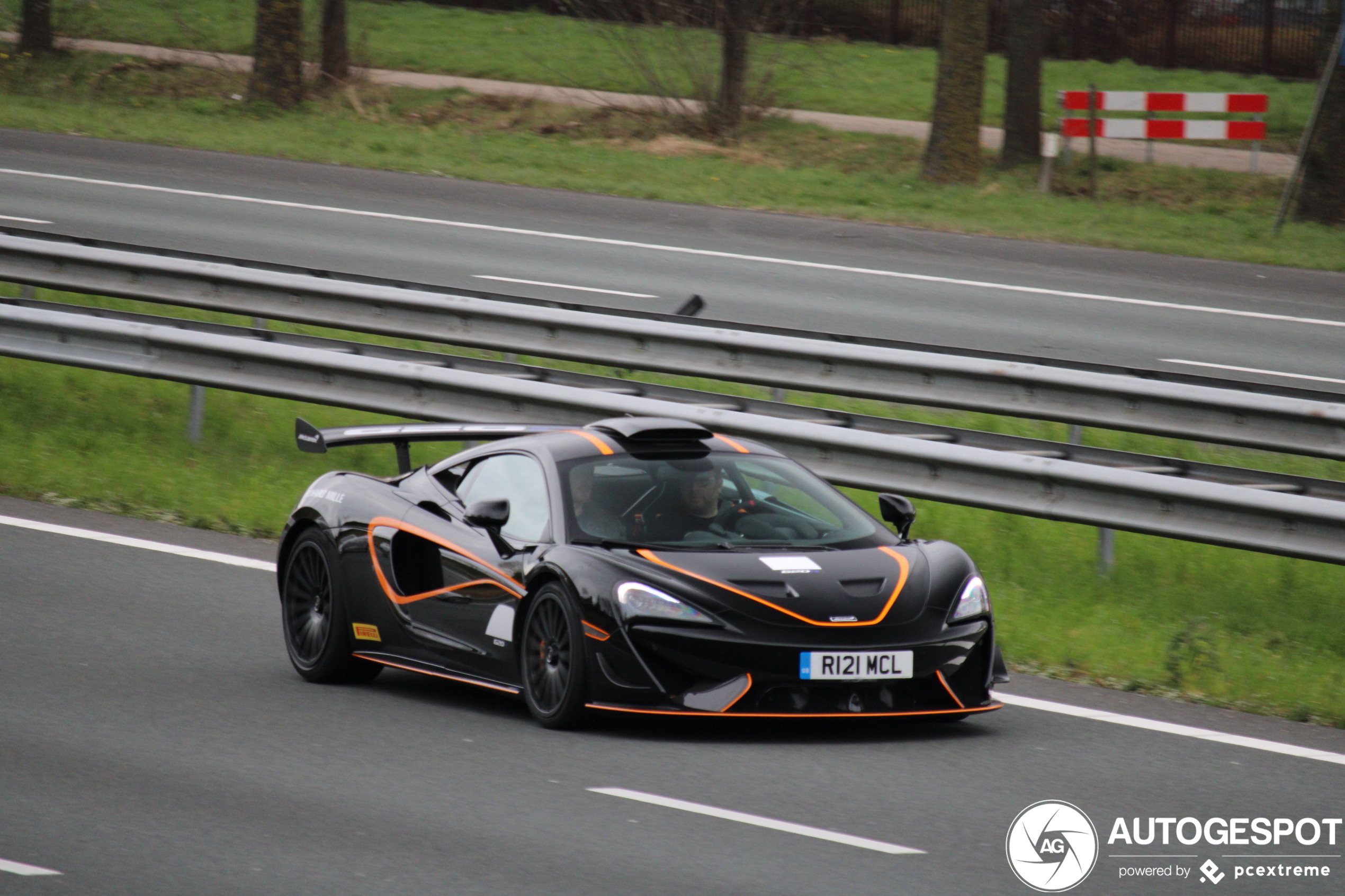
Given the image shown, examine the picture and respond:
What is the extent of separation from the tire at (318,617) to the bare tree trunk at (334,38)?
80.1ft

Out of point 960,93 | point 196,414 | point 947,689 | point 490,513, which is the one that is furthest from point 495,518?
point 960,93

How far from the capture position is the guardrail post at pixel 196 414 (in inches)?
537

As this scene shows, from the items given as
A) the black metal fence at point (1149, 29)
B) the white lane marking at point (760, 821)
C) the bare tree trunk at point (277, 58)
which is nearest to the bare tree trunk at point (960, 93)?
the bare tree trunk at point (277, 58)

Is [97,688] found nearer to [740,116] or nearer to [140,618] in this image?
[140,618]

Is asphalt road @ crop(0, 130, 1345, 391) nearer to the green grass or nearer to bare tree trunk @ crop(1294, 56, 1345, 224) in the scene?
bare tree trunk @ crop(1294, 56, 1345, 224)

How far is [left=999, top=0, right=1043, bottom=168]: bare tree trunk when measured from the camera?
92.1 feet

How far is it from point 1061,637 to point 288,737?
4.08 meters

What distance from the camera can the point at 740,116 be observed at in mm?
29844

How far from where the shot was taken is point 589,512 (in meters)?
7.87

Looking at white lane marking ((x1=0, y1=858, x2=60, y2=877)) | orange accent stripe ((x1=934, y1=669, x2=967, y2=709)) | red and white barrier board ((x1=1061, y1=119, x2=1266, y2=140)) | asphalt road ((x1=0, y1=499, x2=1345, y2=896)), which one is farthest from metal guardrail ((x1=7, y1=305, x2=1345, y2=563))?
red and white barrier board ((x1=1061, y1=119, x2=1266, y2=140))

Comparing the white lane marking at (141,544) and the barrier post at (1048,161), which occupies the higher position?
the barrier post at (1048,161)

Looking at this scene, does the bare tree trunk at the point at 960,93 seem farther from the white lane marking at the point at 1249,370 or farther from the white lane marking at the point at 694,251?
the white lane marking at the point at 1249,370

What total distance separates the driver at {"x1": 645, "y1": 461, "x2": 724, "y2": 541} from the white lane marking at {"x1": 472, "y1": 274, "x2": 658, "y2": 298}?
10215 mm

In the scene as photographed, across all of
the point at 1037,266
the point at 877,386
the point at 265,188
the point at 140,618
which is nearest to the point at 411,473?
the point at 140,618
